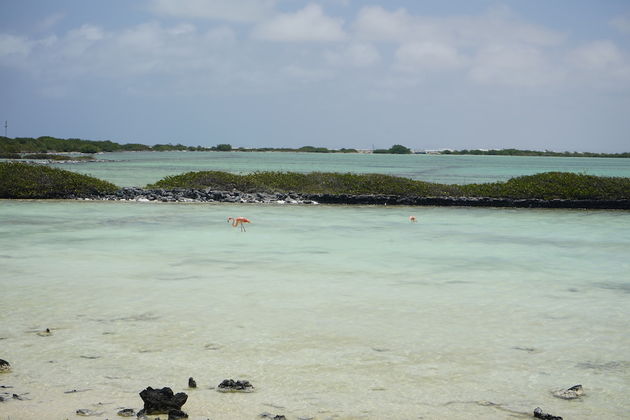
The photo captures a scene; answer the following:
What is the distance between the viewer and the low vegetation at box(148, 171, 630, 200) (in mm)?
27906

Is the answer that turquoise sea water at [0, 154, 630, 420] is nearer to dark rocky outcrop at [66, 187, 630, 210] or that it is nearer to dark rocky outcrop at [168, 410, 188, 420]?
dark rocky outcrop at [168, 410, 188, 420]

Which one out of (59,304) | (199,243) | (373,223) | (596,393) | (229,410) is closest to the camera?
(229,410)

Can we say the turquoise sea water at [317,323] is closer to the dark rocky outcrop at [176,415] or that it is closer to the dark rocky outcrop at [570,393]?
the dark rocky outcrop at [570,393]

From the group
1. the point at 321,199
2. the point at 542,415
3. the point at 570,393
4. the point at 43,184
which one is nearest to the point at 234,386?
the point at 542,415

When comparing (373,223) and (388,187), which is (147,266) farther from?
(388,187)

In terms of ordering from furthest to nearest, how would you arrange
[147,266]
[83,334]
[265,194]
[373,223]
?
1. [265,194]
2. [373,223]
3. [147,266]
4. [83,334]

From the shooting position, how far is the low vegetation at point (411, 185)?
27906 millimetres

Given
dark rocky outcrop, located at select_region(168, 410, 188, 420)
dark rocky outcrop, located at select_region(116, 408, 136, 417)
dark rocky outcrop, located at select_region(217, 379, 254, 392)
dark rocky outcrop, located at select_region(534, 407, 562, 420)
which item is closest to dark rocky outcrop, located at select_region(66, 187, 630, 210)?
dark rocky outcrop, located at select_region(217, 379, 254, 392)

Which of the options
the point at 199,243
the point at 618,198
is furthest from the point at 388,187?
the point at 199,243

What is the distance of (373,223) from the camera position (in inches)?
845

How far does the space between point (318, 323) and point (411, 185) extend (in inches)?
845

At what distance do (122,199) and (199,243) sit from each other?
13.4 meters

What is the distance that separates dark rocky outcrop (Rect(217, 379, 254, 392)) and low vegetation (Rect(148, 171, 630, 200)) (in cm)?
2321

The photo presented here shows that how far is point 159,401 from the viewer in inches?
208
